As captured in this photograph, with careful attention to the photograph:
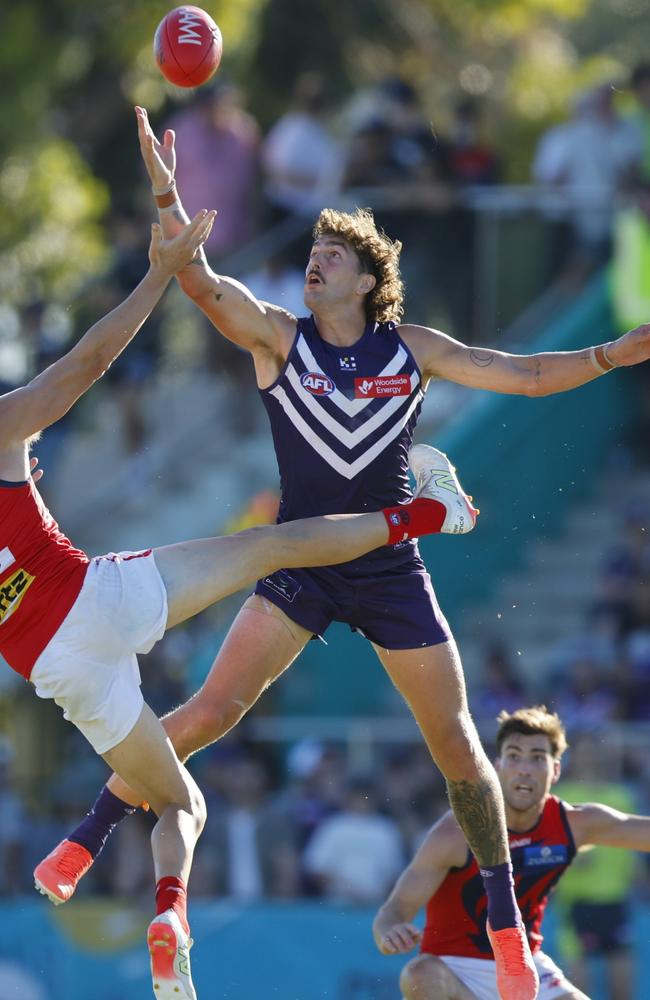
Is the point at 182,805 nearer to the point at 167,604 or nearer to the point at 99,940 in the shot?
the point at 167,604

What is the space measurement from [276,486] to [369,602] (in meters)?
7.24

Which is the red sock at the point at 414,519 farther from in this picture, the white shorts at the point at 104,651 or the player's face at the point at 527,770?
the player's face at the point at 527,770

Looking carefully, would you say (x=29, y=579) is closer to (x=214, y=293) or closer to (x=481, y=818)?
(x=214, y=293)

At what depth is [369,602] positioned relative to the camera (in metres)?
8.05

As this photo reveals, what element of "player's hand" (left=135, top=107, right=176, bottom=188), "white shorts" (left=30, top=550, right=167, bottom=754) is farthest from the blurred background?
"player's hand" (left=135, top=107, right=176, bottom=188)

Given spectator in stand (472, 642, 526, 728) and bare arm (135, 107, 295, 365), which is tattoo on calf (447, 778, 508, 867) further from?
spectator in stand (472, 642, 526, 728)

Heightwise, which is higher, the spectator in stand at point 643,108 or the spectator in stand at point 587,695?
the spectator in stand at point 643,108

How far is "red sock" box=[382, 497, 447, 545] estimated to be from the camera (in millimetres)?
7938

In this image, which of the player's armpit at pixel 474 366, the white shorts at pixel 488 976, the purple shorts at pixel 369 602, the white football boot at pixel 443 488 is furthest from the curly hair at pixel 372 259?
the white shorts at pixel 488 976

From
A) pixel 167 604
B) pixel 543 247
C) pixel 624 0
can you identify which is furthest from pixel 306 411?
pixel 624 0

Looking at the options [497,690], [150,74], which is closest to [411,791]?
[497,690]

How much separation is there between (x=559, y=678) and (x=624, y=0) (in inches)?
657

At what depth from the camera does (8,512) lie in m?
7.37

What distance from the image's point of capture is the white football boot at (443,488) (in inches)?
319
